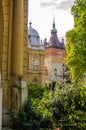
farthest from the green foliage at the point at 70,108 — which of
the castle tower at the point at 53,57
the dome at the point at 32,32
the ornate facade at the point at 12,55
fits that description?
the castle tower at the point at 53,57

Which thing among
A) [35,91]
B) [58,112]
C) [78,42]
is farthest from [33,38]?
[58,112]

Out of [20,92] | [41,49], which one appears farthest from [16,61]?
[41,49]

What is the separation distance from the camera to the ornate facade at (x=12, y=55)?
16.4m

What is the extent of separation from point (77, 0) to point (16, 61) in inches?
273

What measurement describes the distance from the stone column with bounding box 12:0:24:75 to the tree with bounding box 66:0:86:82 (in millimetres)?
4339

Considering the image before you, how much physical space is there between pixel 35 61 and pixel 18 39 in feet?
136

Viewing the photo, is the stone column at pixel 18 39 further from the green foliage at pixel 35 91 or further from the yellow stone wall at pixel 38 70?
the yellow stone wall at pixel 38 70

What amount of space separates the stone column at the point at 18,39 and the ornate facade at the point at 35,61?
3944cm

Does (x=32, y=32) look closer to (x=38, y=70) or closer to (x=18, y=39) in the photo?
(x=38, y=70)

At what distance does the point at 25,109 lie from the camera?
1577 cm

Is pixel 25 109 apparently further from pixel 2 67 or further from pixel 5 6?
pixel 5 6

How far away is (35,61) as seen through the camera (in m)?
58.6

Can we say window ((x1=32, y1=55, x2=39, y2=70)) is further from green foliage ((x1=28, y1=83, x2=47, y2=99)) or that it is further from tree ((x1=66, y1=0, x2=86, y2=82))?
tree ((x1=66, y1=0, x2=86, y2=82))

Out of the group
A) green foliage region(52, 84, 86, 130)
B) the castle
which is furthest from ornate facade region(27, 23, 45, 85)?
green foliage region(52, 84, 86, 130)
